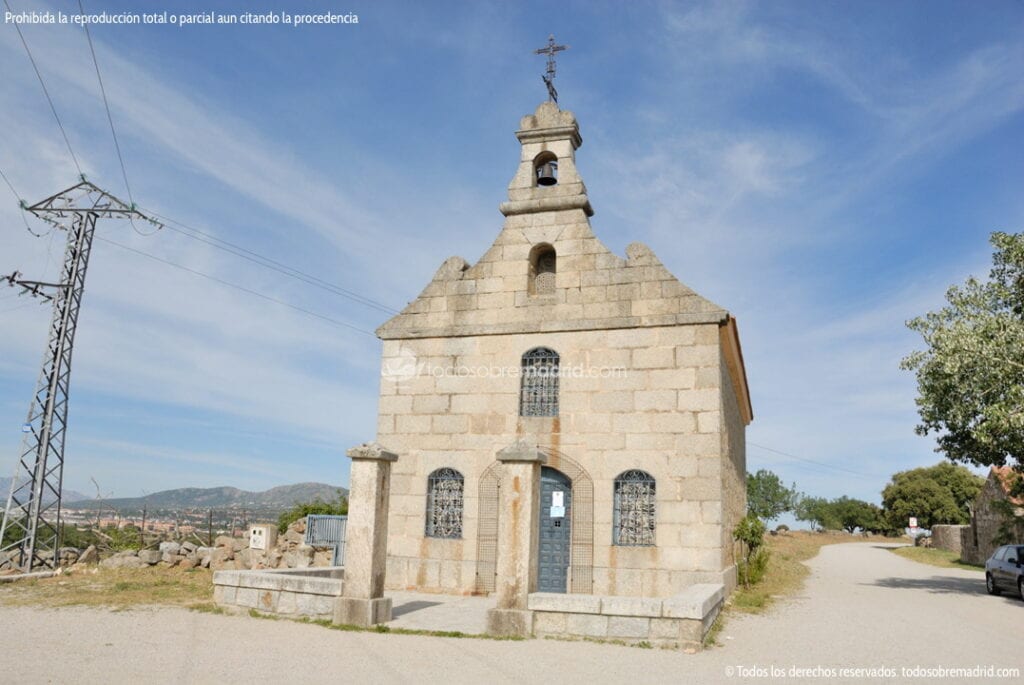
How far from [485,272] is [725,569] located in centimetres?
751

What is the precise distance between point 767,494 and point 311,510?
54821 millimetres

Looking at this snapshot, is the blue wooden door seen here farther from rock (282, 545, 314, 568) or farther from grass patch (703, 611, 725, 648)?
rock (282, 545, 314, 568)

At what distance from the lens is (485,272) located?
50.5 ft

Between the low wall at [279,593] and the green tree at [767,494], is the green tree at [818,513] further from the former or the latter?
the low wall at [279,593]

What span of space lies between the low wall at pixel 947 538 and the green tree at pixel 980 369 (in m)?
22.2

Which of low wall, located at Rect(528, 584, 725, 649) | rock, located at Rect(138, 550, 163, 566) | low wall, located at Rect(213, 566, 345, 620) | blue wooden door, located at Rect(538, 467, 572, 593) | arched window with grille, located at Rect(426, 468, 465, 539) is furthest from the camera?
rock, located at Rect(138, 550, 163, 566)

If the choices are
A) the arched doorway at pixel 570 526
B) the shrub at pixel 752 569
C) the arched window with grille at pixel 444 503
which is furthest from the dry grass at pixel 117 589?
the shrub at pixel 752 569

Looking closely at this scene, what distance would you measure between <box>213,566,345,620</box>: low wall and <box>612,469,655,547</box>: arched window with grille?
17.4ft

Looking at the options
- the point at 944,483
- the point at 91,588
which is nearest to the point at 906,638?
the point at 91,588

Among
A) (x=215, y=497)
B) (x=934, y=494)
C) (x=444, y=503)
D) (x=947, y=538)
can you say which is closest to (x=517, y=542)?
(x=444, y=503)

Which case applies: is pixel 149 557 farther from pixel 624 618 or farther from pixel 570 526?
pixel 624 618

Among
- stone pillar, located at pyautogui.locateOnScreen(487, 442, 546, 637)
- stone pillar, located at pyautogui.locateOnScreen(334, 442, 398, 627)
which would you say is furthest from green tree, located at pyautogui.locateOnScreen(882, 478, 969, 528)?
stone pillar, located at pyautogui.locateOnScreen(334, 442, 398, 627)

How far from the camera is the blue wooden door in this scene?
13562mm

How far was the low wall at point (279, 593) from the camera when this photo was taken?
10.2 meters
